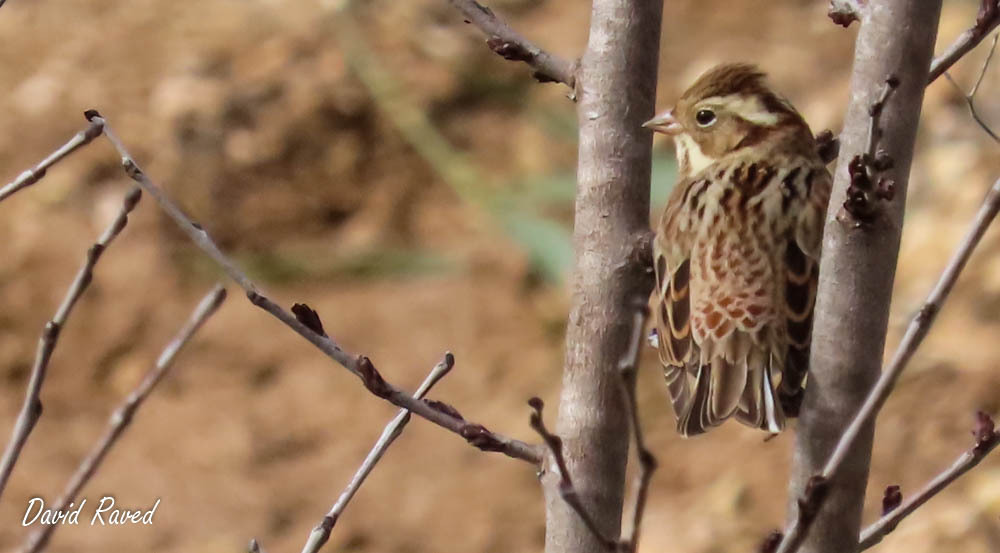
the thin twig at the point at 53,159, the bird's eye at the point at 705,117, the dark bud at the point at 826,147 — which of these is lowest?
the thin twig at the point at 53,159

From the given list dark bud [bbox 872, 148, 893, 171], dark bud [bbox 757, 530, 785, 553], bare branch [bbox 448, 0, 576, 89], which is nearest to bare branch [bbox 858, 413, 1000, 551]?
dark bud [bbox 757, 530, 785, 553]

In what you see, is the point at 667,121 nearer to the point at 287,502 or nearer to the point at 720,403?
the point at 720,403

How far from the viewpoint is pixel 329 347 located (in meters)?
2.03

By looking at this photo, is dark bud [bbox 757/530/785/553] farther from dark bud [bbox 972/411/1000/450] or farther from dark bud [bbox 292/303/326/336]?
dark bud [bbox 292/303/326/336]

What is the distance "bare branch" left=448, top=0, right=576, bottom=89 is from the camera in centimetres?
228

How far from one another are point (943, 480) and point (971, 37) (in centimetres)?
68

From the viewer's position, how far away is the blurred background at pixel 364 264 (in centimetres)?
540

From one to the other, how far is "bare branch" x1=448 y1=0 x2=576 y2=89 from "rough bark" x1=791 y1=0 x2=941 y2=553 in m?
0.54

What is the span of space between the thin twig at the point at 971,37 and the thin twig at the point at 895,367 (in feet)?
1.81

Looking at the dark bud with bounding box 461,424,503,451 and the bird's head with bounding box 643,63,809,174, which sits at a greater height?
the bird's head with bounding box 643,63,809,174

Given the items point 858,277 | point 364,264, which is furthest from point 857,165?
point 364,264

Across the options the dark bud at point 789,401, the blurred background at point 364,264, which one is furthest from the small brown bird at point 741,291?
the blurred background at point 364,264

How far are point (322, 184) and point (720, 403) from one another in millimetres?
4868

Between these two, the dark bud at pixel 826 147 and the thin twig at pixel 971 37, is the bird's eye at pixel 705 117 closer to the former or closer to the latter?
the dark bud at pixel 826 147
